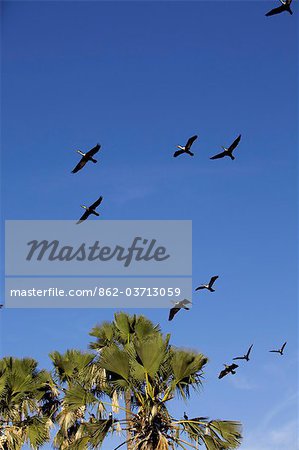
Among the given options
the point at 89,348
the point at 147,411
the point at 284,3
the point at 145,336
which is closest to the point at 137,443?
the point at 147,411

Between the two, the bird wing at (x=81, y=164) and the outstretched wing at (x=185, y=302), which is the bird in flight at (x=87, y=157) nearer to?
the bird wing at (x=81, y=164)

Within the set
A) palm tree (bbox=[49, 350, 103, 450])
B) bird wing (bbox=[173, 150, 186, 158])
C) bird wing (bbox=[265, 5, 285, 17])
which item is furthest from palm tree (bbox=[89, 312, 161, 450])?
bird wing (bbox=[265, 5, 285, 17])

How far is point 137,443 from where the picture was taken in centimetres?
2183

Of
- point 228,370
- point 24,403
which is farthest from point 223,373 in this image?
point 24,403

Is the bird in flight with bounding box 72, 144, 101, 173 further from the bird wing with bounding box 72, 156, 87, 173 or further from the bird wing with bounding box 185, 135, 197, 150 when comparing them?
the bird wing with bounding box 185, 135, 197, 150

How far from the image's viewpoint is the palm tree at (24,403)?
26.1 meters

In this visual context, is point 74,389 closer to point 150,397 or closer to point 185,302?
point 150,397

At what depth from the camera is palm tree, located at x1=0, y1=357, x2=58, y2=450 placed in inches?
1026

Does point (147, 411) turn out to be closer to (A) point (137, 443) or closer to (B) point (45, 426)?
(A) point (137, 443)

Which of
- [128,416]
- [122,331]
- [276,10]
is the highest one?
[276,10]

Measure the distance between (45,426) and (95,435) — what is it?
16.3 ft

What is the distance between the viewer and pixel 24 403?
89.6ft

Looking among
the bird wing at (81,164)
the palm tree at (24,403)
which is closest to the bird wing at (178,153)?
the bird wing at (81,164)

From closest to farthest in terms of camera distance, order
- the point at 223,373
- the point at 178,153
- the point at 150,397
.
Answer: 1. the point at 150,397
2. the point at 178,153
3. the point at 223,373
